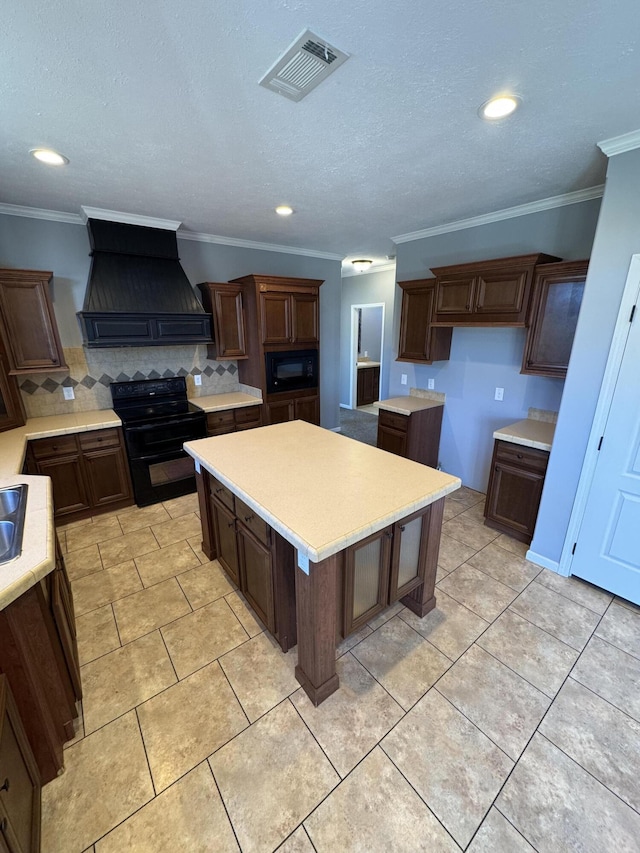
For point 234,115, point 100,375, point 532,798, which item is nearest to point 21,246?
point 100,375

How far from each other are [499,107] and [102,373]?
12.1 feet

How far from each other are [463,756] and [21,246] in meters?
4.56

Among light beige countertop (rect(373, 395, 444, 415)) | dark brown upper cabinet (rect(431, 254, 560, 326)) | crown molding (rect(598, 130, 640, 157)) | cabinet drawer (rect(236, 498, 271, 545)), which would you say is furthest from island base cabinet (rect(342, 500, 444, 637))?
crown molding (rect(598, 130, 640, 157))

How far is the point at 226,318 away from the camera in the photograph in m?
3.86

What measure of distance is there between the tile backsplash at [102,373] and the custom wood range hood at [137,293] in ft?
0.81

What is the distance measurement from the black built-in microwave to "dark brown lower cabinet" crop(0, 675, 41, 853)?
323cm

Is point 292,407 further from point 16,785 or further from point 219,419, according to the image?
point 16,785

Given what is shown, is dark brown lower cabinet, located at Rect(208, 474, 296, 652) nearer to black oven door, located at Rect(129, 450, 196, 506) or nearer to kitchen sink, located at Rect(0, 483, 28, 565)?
kitchen sink, located at Rect(0, 483, 28, 565)

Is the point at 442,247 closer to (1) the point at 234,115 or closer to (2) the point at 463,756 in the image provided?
(1) the point at 234,115

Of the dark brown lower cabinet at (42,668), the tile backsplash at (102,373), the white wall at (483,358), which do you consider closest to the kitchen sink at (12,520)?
the dark brown lower cabinet at (42,668)

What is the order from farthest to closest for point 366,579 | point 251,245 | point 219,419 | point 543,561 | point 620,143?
point 251,245, point 219,419, point 543,561, point 620,143, point 366,579

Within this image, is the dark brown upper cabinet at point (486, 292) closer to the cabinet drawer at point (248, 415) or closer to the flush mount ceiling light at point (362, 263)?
the cabinet drawer at point (248, 415)

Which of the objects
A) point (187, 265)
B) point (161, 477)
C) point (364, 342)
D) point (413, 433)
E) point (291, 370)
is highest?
point (187, 265)

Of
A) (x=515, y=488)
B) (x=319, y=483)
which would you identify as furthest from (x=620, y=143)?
(x=319, y=483)
